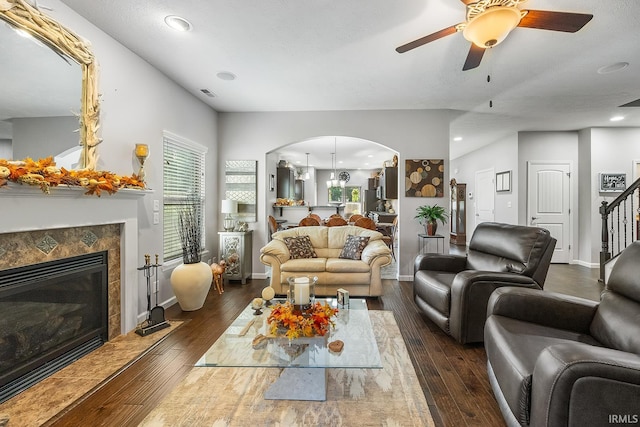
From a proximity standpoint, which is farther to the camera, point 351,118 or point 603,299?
point 351,118

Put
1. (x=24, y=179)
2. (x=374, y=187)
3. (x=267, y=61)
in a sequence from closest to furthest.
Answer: (x=24, y=179) < (x=267, y=61) < (x=374, y=187)

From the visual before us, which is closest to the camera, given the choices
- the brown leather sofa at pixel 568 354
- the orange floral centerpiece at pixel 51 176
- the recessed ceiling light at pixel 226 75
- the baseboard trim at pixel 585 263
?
the brown leather sofa at pixel 568 354

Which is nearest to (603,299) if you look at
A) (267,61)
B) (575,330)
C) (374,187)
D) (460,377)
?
(575,330)

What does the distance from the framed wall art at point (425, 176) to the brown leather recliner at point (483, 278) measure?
175cm

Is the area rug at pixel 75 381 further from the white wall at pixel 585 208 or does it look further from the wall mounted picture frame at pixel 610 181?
the wall mounted picture frame at pixel 610 181

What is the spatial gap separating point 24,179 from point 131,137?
1.41 m

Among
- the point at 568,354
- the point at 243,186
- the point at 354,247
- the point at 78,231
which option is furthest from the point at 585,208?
the point at 78,231

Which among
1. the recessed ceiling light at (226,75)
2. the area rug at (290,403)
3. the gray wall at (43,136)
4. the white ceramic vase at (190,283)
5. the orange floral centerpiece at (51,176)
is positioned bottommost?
the area rug at (290,403)

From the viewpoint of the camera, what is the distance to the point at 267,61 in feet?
10.8

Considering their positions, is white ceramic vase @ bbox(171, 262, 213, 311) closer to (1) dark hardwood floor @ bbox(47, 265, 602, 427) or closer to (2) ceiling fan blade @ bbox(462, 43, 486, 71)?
(1) dark hardwood floor @ bbox(47, 265, 602, 427)

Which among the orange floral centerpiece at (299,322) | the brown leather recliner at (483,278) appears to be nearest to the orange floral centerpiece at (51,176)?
the orange floral centerpiece at (299,322)

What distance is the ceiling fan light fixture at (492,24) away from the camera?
75.9 inches

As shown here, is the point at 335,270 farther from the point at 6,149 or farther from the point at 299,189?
the point at 299,189

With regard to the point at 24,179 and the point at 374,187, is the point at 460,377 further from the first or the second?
the point at 374,187
